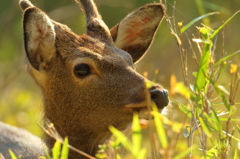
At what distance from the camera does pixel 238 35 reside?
32.2ft

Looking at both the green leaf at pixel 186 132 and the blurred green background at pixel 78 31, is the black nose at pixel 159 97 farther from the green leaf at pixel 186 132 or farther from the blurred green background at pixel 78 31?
the blurred green background at pixel 78 31

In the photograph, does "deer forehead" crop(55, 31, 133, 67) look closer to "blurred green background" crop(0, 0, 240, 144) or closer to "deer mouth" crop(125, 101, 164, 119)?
"deer mouth" crop(125, 101, 164, 119)

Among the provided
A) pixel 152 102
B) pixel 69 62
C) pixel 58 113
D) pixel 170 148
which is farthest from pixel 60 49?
pixel 170 148

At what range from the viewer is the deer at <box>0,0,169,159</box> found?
458 cm

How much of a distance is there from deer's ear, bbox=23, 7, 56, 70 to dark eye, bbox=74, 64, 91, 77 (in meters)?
0.30

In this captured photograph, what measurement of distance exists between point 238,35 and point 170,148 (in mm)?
6888

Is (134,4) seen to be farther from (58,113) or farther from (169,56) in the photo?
(58,113)

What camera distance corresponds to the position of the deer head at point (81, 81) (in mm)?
4594

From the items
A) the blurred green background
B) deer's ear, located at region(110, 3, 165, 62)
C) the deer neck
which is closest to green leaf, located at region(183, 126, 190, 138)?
the deer neck

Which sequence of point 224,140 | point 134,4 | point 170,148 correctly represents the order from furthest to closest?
1. point 134,4
2. point 224,140
3. point 170,148

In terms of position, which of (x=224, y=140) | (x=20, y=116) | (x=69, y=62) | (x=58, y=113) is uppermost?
(x=69, y=62)

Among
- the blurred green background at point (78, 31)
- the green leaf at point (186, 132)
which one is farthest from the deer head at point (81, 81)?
the blurred green background at point (78, 31)

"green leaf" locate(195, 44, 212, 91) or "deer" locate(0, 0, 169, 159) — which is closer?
"green leaf" locate(195, 44, 212, 91)

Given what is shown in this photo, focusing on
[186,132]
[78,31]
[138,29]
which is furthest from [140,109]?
[78,31]
